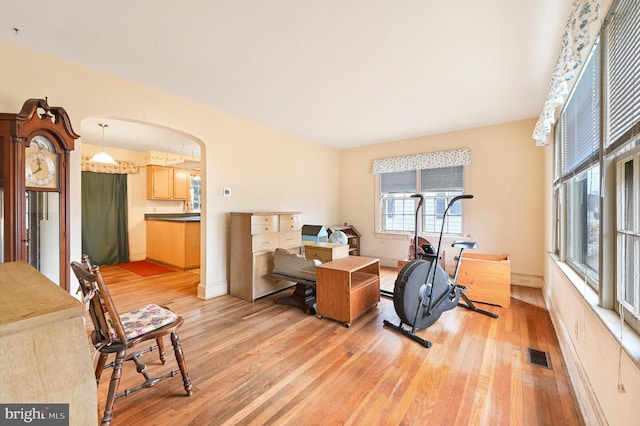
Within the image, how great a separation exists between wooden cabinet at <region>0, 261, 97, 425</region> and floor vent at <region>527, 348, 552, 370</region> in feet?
8.89

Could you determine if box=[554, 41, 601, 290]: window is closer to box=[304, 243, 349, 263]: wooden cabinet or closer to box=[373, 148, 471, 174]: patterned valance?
box=[373, 148, 471, 174]: patterned valance

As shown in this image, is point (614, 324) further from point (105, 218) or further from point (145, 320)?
point (105, 218)

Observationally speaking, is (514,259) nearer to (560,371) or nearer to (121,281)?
(560,371)

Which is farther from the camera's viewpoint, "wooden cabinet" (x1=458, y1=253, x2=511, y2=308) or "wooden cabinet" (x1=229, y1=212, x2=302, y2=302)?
"wooden cabinet" (x1=229, y1=212, x2=302, y2=302)

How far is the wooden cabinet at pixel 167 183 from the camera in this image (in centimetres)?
598

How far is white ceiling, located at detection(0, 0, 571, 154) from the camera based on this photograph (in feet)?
6.02

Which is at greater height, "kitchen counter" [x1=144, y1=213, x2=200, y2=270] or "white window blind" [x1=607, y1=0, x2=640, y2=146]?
"white window blind" [x1=607, y1=0, x2=640, y2=146]

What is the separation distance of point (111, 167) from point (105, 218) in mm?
1063

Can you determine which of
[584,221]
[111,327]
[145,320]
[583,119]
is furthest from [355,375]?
[583,119]

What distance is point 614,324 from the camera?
1.32 meters

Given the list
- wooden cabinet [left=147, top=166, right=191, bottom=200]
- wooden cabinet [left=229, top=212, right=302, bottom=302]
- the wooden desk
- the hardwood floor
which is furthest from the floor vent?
wooden cabinet [left=147, top=166, right=191, bottom=200]

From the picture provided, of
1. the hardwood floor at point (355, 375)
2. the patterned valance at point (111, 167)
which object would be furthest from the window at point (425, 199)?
the patterned valance at point (111, 167)

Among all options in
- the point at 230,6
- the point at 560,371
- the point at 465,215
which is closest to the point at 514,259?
the point at 465,215

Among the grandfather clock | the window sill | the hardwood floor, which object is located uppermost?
the grandfather clock
